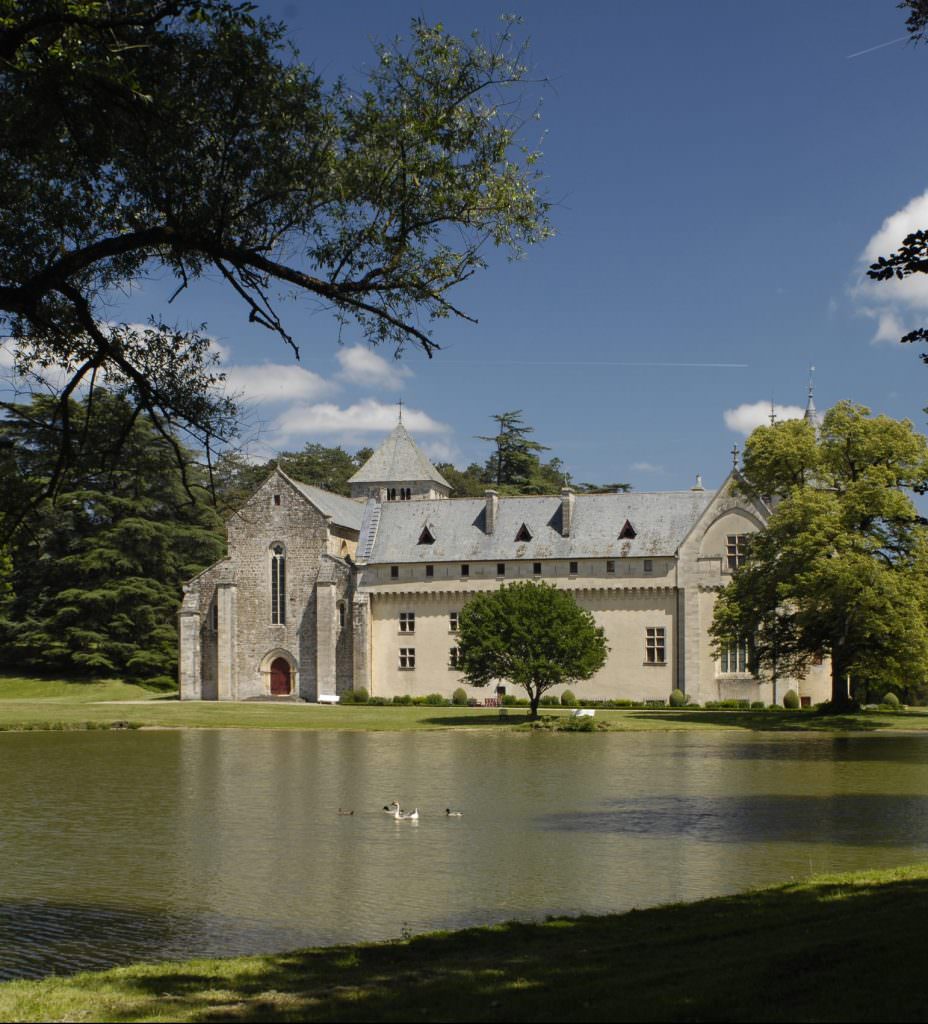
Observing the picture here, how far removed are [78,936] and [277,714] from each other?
40.0 metres

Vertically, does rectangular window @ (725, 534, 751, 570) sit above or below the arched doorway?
above

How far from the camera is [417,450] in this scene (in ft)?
252

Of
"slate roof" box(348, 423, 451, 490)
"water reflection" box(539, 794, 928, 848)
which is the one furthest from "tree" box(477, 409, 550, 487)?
"water reflection" box(539, 794, 928, 848)

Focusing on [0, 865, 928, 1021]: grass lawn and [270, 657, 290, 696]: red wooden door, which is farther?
[270, 657, 290, 696]: red wooden door

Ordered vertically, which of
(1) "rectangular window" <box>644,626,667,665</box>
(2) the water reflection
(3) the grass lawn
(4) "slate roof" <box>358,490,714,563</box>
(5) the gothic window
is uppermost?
(4) "slate roof" <box>358,490,714,563</box>

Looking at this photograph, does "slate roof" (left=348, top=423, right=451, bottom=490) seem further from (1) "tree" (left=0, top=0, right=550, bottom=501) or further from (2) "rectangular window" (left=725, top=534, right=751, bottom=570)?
(1) "tree" (left=0, top=0, right=550, bottom=501)

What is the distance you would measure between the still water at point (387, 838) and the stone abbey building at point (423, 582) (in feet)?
79.0

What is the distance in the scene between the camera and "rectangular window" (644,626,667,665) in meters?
60.8

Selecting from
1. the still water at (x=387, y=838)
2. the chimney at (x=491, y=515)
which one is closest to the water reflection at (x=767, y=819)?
the still water at (x=387, y=838)

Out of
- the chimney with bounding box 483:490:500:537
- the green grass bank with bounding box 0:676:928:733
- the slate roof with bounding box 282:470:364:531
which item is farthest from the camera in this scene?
the slate roof with bounding box 282:470:364:531

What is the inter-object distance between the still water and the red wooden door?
2883 cm

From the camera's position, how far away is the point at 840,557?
151ft

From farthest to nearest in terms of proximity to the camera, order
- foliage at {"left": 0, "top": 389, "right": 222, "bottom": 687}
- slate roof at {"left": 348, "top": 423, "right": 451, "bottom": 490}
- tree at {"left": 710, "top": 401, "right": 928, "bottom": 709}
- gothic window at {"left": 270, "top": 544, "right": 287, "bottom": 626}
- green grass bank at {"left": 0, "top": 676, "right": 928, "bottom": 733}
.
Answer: slate roof at {"left": 348, "top": 423, "right": 451, "bottom": 490}
foliage at {"left": 0, "top": 389, "right": 222, "bottom": 687}
gothic window at {"left": 270, "top": 544, "right": 287, "bottom": 626}
green grass bank at {"left": 0, "top": 676, "right": 928, "bottom": 733}
tree at {"left": 710, "top": 401, "right": 928, "bottom": 709}

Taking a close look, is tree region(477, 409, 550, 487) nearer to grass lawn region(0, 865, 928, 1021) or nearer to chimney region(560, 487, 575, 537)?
chimney region(560, 487, 575, 537)
